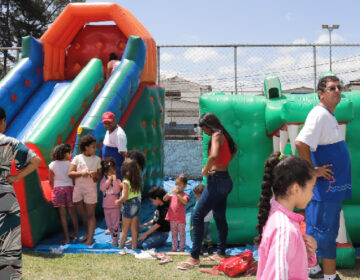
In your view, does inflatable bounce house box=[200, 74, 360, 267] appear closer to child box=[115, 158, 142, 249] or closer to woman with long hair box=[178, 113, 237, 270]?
woman with long hair box=[178, 113, 237, 270]

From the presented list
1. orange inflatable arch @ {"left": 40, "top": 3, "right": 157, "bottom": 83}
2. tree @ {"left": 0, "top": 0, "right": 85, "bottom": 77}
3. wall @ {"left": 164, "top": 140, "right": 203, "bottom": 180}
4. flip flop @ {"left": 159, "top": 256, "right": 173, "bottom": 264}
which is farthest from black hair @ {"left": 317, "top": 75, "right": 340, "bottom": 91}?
tree @ {"left": 0, "top": 0, "right": 85, "bottom": 77}

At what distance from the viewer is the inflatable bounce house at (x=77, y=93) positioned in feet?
16.5

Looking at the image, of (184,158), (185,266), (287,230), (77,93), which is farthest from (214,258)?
(184,158)

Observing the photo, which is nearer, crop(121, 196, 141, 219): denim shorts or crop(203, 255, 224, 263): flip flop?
crop(203, 255, 224, 263): flip flop

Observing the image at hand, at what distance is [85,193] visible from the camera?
4770 millimetres

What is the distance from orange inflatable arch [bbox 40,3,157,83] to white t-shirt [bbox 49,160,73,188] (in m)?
2.53

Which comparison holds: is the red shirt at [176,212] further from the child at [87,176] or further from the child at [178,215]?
the child at [87,176]

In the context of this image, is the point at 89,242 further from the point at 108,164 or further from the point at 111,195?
the point at 108,164

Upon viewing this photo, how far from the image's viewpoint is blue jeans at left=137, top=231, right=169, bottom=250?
4500 mm

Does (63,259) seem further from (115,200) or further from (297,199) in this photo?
(297,199)

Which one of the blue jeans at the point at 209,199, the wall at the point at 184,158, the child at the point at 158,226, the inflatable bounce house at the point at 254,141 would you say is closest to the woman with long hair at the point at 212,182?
the blue jeans at the point at 209,199

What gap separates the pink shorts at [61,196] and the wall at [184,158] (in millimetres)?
4720

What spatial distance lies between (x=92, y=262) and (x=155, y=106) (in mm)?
3318

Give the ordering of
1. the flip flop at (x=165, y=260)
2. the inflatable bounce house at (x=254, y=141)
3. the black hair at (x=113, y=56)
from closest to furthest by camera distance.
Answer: the flip flop at (x=165, y=260), the inflatable bounce house at (x=254, y=141), the black hair at (x=113, y=56)
